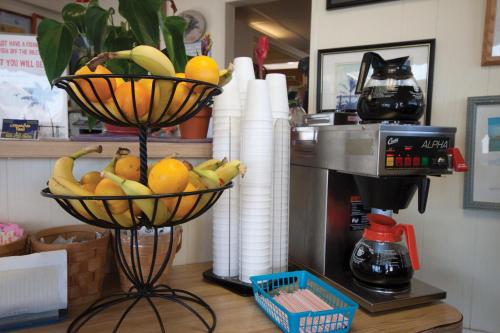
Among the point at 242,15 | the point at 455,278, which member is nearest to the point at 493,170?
the point at 455,278

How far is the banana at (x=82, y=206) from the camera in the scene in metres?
0.52

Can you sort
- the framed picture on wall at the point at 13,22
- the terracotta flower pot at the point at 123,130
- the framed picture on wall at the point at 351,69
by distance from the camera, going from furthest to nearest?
1. the framed picture on wall at the point at 13,22
2. the framed picture on wall at the point at 351,69
3. the terracotta flower pot at the point at 123,130

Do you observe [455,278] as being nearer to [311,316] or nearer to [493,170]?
[493,170]

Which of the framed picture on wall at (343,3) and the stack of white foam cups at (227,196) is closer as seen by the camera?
the stack of white foam cups at (227,196)

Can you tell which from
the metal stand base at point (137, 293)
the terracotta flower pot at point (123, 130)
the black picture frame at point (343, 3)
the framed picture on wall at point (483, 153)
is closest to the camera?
the metal stand base at point (137, 293)

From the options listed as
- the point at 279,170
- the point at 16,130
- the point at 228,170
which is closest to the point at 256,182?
the point at 279,170

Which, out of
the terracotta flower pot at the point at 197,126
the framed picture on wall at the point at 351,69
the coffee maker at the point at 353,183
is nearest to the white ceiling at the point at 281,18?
the framed picture on wall at the point at 351,69

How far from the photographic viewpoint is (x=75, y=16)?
699mm

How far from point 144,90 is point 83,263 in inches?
14.9

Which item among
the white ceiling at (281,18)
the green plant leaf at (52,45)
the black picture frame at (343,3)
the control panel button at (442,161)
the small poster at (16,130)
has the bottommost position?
the control panel button at (442,161)

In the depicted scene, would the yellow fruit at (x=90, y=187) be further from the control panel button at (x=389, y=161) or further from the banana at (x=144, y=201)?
the control panel button at (x=389, y=161)

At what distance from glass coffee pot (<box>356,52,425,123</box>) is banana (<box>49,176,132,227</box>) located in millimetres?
594

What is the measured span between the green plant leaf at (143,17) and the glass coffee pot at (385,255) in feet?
1.92

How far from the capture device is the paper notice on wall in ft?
3.64
